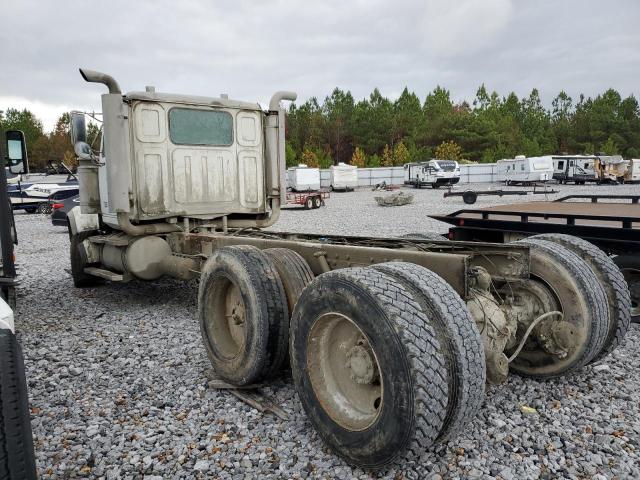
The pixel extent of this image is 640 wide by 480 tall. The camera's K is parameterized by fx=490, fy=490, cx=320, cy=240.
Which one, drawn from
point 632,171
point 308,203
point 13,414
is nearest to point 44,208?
point 308,203

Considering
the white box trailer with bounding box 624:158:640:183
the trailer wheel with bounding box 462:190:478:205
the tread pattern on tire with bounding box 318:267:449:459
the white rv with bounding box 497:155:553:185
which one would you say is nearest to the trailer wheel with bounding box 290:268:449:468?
the tread pattern on tire with bounding box 318:267:449:459

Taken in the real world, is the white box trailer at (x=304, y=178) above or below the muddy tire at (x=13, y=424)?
above

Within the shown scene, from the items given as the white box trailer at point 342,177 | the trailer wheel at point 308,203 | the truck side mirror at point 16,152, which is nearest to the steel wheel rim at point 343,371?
the truck side mirror at point 16,152

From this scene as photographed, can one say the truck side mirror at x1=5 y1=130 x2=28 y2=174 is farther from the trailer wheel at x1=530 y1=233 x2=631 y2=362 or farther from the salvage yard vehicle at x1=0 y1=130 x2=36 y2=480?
the trailer wheel at x1=530 y1=233 x2=631 y2=362

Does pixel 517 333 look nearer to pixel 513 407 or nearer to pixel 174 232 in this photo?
pixel 513 407

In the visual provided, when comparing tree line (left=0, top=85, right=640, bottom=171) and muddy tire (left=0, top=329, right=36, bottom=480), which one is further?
tree line (left=0, top=85, right=640, bottom=171)

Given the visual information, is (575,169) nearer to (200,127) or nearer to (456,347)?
(200,127)

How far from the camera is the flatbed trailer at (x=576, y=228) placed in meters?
5.31

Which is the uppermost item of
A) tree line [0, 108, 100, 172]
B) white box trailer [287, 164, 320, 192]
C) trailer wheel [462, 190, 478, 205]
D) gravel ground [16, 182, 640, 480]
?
tree line [0, 108, 100, 172]

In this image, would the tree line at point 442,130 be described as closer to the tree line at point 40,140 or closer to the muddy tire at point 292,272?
the tree line at point 40,140

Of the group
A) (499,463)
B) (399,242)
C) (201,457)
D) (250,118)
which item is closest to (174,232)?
(250,118)

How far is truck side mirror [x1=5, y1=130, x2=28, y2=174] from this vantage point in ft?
17.6

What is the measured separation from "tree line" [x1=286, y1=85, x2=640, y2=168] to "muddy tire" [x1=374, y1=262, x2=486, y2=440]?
2138 inches

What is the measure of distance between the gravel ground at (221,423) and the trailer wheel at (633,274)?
248 millimetres
